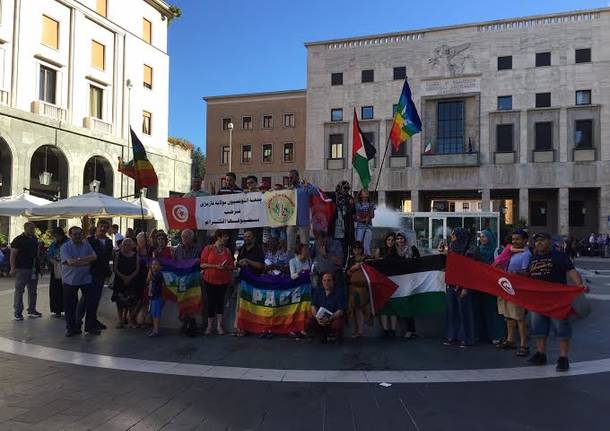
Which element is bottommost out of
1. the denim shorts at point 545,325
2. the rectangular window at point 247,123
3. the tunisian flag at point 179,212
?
the denim shorts at point 545,325

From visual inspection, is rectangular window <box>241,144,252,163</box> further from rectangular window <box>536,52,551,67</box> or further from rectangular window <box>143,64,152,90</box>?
rectangular window <box>536,52,551,67</box>

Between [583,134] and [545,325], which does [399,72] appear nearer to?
[583,134]

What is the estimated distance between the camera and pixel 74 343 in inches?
328

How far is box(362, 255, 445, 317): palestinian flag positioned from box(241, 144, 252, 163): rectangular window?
5170 cm

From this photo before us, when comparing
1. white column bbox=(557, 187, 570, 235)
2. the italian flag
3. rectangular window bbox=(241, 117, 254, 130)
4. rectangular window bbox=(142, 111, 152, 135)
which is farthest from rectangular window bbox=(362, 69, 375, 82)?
the italian flag

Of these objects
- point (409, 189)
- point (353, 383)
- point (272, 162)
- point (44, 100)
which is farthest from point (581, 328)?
point (272, 162)

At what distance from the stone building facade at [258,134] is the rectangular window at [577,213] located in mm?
27386

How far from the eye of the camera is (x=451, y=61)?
147 feet

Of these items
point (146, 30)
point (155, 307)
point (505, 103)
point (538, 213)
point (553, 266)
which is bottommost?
point (155, 307)

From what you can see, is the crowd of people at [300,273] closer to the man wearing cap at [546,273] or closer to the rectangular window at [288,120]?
the man wearing cap at [546,273]

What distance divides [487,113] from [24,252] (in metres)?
41.1

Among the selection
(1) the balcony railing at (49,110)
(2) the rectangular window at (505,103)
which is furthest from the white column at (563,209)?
(1) the balcony railing at (49,110)

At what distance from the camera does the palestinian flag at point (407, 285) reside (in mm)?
8812

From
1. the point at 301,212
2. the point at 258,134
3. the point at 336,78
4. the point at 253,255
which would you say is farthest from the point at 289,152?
the point at 253,255
